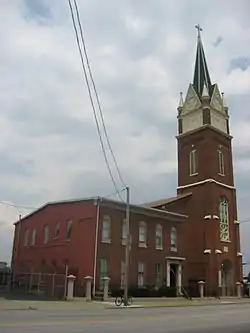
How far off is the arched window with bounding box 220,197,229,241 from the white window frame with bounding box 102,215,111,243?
1664 cm

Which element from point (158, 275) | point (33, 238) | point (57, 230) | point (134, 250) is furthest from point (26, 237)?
point (158, 275)

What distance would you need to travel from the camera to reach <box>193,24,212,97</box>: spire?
5900 cm

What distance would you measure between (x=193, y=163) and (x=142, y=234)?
48.4 feet

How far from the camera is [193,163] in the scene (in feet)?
178

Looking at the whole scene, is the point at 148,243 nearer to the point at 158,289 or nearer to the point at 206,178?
the point at 158,289

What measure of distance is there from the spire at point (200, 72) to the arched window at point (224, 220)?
1474cm

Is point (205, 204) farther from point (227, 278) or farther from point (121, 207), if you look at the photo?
point (121, 207)

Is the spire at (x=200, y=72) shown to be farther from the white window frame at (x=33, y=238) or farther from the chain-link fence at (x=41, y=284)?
the chain-link fence at (x=41, y=284)

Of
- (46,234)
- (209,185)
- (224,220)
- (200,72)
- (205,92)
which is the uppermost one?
(200,72)

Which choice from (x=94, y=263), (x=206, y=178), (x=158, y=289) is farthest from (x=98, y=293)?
(x=206, y=178)

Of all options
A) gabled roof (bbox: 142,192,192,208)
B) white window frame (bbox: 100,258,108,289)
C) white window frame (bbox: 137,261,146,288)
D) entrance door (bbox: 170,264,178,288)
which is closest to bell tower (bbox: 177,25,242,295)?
gabled roof (bbox: 142,192,192,208)

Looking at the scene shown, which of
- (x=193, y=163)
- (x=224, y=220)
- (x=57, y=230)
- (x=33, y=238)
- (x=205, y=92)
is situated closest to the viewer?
(x=57, y=230)

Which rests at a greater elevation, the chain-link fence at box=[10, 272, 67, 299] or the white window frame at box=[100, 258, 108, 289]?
the white window frame at box=[100, 258, 108, 289]

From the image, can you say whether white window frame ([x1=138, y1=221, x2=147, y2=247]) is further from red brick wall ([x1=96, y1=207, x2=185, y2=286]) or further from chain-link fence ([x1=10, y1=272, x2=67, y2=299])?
chain-link fence ([x1=10, y1=272, x2=67, y2=299])
